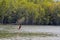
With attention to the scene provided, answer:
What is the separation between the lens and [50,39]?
1370 centimetres

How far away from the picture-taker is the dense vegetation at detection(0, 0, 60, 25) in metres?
30.6

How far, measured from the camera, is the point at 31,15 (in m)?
32.0

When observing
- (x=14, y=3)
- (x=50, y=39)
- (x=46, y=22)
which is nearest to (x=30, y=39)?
(x=50, y=39)

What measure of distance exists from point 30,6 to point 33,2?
0.85 m

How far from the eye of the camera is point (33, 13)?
Answer: 32.0m

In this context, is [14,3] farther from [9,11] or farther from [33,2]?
[33,2]

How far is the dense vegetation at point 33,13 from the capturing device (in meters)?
30.6

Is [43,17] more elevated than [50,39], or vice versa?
[50,39]

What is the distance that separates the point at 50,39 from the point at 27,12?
1793 centimetres

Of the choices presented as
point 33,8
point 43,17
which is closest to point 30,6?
point 33,8

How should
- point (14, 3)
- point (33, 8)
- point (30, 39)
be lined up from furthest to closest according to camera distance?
point (33, 8)
point (14, 3)
point (30, 39)

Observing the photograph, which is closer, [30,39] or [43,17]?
[30,39]

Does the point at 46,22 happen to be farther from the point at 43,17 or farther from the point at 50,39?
the point at 50,39

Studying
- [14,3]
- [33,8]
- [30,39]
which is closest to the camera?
[30,39]
